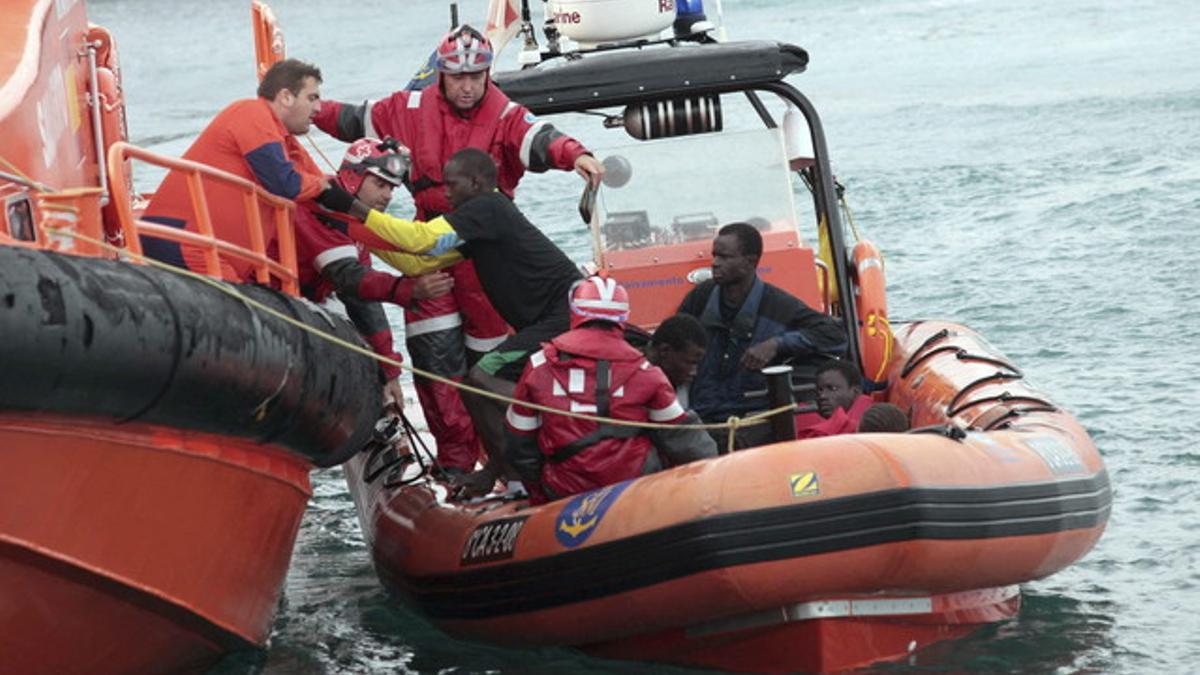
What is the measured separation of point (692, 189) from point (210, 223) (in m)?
2.59

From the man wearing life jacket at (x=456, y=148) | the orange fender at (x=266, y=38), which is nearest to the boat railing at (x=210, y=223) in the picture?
the man wearing life jacket at (x=456, y=148)

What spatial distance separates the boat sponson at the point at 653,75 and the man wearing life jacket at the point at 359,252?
36.9 inches

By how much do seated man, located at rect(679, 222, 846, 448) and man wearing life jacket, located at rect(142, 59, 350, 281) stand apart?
1.47 meters

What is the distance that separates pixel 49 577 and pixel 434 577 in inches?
68.6

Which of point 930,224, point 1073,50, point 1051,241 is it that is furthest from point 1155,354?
point 1073,50

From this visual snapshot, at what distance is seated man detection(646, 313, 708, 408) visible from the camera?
21.9 feet

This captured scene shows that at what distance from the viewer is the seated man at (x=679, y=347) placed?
262 inches

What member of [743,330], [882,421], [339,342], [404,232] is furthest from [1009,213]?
[339,342]

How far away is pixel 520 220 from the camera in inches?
274

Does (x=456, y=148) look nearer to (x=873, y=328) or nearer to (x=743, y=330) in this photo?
(x=743, y=330)

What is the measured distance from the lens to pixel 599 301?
20.9 ft

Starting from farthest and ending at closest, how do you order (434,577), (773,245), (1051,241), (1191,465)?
(1051,241) < (1191,465) < (773,245) < (434,577)

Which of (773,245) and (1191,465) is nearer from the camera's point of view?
(773,245)

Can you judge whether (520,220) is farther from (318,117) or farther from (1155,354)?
(1155,354)
